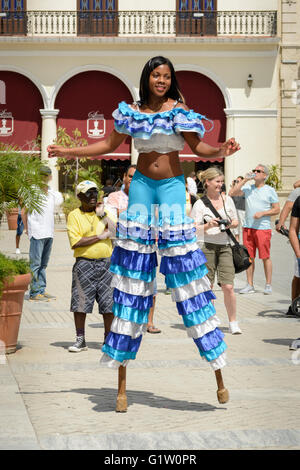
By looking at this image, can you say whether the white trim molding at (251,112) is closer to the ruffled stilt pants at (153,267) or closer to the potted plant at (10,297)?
the potted plant at (10,297)

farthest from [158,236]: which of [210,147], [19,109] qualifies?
[19,109]

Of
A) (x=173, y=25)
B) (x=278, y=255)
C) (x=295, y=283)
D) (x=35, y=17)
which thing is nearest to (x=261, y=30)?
(x=173, y=25)

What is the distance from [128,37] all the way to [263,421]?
2729cm

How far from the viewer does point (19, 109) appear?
31828 mm

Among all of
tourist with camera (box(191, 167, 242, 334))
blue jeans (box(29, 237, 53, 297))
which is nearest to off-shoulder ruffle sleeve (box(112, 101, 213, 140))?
tourist with camera (box(191, 167, 242, 334))

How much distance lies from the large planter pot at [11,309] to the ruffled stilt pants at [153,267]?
200 centimetres

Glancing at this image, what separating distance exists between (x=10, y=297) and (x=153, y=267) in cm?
222

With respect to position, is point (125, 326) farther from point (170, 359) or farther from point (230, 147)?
point (170, 359)

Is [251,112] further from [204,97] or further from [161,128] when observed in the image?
[161,128]

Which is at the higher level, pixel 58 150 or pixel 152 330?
pixel 58 150

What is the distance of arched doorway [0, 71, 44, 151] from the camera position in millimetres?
31656

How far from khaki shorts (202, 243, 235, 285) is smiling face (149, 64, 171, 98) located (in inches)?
145

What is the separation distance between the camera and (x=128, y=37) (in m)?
31.2
